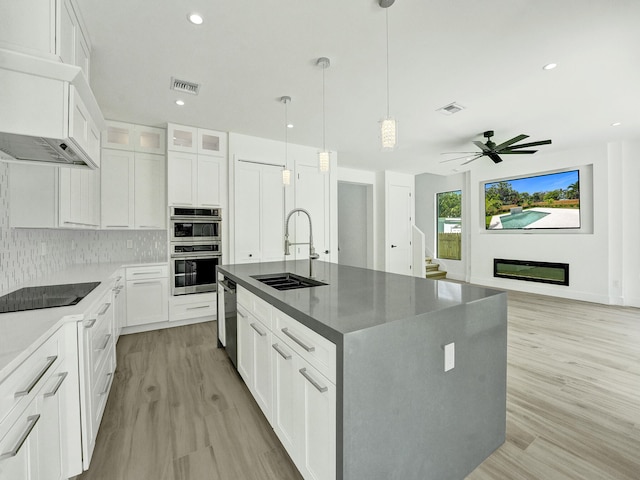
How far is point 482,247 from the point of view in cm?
676

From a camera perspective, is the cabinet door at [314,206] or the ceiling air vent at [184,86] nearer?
the ceiling air vent at [184,86]

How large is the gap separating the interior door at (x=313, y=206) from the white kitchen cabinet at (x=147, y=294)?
6.65 feet

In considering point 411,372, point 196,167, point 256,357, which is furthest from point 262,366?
point 196,167

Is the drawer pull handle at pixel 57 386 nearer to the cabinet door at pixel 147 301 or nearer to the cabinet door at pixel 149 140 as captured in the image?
the cabinet door at pixel 147 301

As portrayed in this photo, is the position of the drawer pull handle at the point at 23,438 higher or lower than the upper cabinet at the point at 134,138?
lower

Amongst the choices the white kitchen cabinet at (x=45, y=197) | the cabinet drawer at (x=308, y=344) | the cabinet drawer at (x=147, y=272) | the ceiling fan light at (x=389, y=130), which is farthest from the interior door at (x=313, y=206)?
the cabinet drawer at (x=308, y=344)

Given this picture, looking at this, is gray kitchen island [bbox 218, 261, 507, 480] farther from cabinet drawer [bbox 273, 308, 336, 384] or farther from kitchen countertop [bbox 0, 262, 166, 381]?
kitchen countertop [bbox 0, 262, 166, 381]

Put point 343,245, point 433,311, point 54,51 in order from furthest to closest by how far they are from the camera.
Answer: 1. point 343,245
2. point 54,51
3. point 433,311

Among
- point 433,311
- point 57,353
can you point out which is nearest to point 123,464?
point 57,353

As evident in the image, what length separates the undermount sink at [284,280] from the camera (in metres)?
2.18

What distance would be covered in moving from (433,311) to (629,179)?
6.06m

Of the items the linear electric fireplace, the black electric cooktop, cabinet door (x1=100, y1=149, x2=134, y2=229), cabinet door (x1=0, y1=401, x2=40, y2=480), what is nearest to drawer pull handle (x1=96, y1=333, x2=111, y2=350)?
the black electric cooktop

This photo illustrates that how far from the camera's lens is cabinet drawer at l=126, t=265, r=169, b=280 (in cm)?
361

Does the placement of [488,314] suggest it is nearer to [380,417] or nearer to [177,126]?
[380,417]
